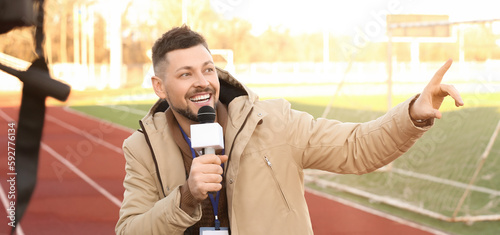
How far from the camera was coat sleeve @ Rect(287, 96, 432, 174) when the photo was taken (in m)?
1.85

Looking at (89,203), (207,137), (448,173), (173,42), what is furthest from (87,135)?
(207,137)

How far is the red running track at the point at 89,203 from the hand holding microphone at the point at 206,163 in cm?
145

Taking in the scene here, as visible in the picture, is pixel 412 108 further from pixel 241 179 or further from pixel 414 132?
pixel 241 179

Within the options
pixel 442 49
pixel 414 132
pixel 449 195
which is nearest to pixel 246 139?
pixel 414 132

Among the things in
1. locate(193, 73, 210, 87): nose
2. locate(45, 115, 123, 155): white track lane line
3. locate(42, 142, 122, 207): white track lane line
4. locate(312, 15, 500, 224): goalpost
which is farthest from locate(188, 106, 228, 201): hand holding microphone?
locate(45, 115, 123, 155): white track lane line

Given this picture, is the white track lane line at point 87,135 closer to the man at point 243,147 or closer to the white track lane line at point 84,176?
the white track lane line at point 84,176

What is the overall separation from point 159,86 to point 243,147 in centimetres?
38

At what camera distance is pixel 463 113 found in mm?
12930

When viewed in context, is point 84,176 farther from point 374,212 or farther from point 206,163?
point 206,163

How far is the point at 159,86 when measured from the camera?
80.7 inches

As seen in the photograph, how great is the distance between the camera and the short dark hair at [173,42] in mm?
1918

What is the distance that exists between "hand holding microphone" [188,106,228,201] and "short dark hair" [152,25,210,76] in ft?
1.32

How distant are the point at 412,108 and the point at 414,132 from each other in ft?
0.22

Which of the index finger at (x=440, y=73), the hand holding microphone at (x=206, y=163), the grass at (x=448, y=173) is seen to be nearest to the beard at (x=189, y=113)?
the hand holding microphone at (x=206, y=163)
